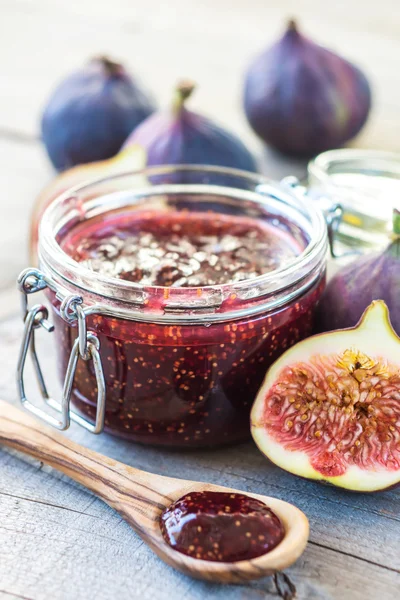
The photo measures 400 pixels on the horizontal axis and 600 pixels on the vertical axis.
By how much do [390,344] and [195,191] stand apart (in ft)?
1.94

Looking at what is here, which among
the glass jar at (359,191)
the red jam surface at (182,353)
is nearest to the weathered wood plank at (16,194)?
the red jam surface at (182,353)

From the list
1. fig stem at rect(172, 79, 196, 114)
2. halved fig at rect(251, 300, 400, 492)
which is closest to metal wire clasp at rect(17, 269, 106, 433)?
halved fig at rect(251, 300, 400, 492)

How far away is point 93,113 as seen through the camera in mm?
2092

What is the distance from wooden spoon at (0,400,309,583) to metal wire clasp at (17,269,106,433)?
36mm

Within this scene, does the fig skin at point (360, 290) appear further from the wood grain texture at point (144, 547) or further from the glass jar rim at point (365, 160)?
the glass jar rim at point (365, 160)

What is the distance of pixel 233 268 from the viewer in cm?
135

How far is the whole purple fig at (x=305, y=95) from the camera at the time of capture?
215 centimetres

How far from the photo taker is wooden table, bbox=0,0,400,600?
41.9 inches

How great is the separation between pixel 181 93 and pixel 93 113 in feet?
1.14

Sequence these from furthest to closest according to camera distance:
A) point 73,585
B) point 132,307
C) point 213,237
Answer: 1. point 213,237
2. point 132,307
3. point 73,585

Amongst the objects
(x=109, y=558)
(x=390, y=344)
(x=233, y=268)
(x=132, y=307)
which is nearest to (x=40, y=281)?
(x=132, y=307)

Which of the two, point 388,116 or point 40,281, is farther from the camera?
point 388,116

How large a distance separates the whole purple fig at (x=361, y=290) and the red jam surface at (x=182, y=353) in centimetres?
4

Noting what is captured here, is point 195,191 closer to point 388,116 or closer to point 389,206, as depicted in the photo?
point 389,206
